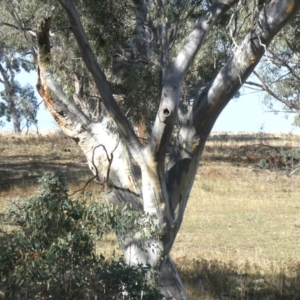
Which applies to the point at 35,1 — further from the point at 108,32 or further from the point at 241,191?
the point at 241,191

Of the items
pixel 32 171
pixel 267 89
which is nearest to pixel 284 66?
pixel 267 89

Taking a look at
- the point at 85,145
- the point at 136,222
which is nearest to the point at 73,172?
the point at 85,145

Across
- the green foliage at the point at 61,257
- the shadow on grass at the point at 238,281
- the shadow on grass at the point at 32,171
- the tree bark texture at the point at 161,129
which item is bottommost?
the green foliage at the point at 61,257

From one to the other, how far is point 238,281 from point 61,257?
4.85m

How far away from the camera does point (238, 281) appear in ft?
31.4

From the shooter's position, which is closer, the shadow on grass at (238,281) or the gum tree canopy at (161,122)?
the gum tree canopy at (161,122)

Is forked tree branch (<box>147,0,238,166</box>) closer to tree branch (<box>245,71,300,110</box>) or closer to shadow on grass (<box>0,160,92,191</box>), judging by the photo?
tree branch (<box>245,71,300,110</box>)

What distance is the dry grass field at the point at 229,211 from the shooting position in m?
9.62

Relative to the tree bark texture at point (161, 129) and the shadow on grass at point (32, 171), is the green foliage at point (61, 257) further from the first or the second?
the shadow on grass at point (32, 171)

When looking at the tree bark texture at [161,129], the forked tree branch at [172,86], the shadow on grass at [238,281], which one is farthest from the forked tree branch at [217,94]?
the shadow on grass at [238,281]

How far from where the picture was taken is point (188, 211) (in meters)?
17.7

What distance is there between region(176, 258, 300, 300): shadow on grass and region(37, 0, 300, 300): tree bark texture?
1510 millimetres

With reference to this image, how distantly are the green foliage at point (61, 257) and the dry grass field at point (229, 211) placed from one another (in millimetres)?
3906

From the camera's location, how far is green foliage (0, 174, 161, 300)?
5.11m
